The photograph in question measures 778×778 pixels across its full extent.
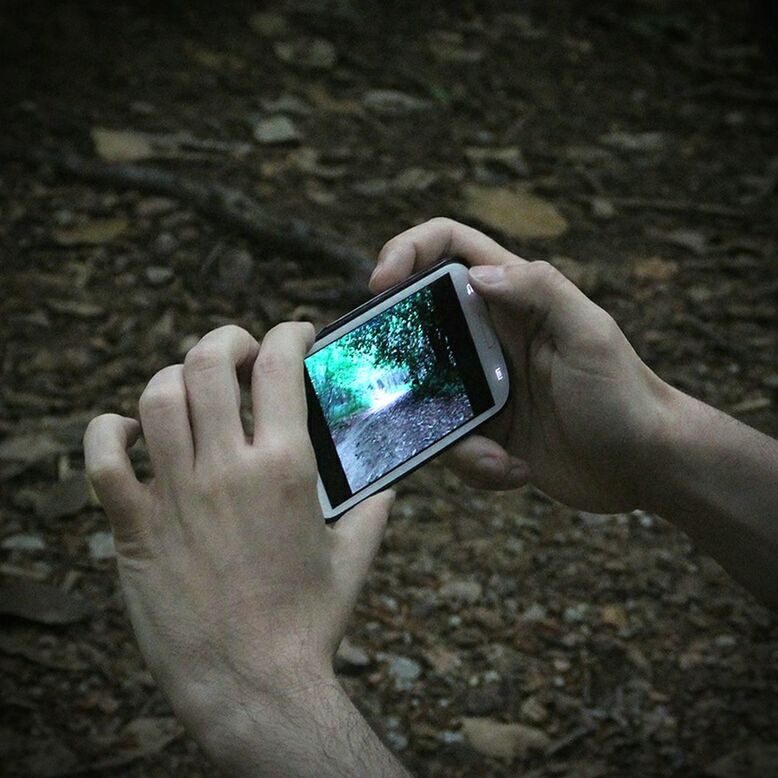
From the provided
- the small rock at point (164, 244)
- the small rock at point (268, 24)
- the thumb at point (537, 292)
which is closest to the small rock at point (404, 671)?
the thumb at point (537, 292)

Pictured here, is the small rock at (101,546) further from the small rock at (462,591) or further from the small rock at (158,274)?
the small rock at (158,274)

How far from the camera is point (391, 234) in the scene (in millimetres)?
3486

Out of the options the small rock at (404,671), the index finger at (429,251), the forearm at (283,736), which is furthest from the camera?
the small rock at (404,671)

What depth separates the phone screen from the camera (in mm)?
1713

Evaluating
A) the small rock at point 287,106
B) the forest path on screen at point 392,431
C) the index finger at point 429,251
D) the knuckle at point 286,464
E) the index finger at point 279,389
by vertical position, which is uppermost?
the index finger at point 279,389

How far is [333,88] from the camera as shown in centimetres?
409

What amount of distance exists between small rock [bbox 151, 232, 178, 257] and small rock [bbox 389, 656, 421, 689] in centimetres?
149

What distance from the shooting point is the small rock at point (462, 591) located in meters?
2.54

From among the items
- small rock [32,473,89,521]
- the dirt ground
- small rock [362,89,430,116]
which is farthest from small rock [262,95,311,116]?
small rock [32,473,89,521]

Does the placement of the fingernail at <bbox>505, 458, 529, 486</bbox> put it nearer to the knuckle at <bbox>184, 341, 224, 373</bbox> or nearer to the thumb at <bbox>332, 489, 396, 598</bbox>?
the thumb at <bbox>332, 489, 396, 598</bbox>

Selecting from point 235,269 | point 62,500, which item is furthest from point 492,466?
point 235,269

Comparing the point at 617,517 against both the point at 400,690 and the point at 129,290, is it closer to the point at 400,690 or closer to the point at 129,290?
the point at 400,690

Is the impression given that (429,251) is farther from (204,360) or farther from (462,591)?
(462,591)

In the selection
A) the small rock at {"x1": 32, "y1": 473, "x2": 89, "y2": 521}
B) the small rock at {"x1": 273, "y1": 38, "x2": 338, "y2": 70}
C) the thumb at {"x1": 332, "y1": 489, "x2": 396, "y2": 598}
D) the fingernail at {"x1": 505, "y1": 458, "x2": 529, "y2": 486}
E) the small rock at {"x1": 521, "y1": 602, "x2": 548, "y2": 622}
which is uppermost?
the thumb at {"x1": 332, "y1": 489, "x2": 396, "y2": 598}
